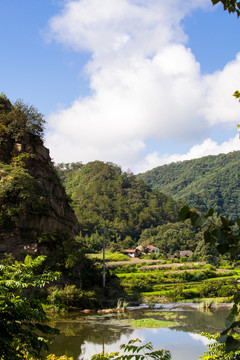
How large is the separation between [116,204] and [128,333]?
55709 mm

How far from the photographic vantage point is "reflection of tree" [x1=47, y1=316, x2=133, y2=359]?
483 inches

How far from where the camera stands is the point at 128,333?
14.4 m

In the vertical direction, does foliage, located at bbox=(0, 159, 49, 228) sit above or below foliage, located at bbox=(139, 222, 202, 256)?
above

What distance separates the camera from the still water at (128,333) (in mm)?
12109

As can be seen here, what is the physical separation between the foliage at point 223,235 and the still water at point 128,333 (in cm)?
1030

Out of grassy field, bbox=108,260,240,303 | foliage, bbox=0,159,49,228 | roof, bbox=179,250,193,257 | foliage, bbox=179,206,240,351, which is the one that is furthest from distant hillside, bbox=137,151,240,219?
foliage, bbox=179,206,240,351

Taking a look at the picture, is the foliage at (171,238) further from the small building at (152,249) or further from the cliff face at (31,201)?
the cliff face at (31,201)

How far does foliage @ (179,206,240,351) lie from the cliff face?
52.5 ft

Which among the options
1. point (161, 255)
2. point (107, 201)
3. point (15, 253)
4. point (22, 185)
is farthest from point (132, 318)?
point (107, 201)

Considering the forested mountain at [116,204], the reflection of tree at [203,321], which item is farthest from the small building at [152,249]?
the reflection of tree at [203,321]

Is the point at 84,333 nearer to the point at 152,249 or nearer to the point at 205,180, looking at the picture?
the point at 152,249

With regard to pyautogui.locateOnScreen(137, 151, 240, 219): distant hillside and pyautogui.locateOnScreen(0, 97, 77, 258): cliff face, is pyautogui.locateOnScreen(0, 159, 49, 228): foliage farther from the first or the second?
pyautogui.locateOnScreen(137, 151, 240, 219): distant hillside

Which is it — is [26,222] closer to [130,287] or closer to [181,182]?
[130,287]

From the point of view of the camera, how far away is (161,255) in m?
53.2
